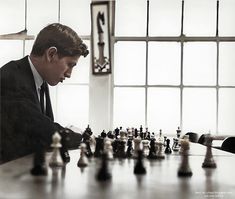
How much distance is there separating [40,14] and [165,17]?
125 cm

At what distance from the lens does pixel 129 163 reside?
1497 millimetres

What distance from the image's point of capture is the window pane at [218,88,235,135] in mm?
4031

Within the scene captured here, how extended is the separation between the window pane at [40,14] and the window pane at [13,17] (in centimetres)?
8

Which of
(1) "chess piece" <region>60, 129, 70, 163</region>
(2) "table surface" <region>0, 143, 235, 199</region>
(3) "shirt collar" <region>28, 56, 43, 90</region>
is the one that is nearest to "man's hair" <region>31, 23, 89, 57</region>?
(3) "shirt collar" <region>28, 56, 43, 90</region>

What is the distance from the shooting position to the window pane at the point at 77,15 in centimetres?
410

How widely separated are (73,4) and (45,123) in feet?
8.06

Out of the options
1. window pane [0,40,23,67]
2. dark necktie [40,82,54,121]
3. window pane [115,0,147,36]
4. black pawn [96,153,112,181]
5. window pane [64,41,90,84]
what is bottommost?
black pawn [96,153,112,181]

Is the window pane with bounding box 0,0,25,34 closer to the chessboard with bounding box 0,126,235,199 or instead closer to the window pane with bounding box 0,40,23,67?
the window pane with bounding box 0,40,23,67

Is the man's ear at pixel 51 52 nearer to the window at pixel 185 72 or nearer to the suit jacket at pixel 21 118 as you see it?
the suit jacket at pixel 21 118

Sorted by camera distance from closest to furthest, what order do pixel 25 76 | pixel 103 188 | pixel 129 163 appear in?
pixel 103 188 < pixel 129 163 < pixel 25 76

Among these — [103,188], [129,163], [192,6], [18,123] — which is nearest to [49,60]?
[18,123]

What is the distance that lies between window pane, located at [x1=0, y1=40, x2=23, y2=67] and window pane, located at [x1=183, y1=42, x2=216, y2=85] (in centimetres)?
163

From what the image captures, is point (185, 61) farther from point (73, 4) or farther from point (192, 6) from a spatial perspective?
point (73, 4)

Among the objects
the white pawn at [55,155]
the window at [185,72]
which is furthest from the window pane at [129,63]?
the white pawn at [55,155]
